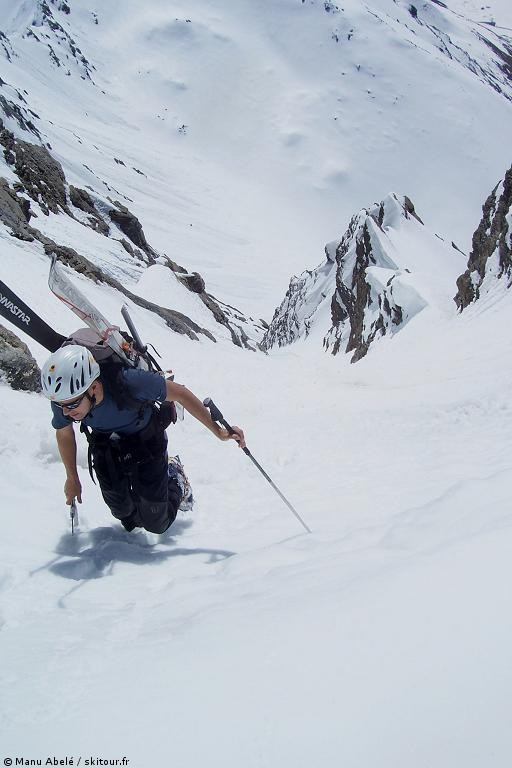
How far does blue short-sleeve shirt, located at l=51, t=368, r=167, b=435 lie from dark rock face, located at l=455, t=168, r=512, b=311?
1618 cm

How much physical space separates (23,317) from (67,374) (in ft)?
4.34

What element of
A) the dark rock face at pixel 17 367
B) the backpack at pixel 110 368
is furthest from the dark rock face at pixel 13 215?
the backpack at pixel 110 368

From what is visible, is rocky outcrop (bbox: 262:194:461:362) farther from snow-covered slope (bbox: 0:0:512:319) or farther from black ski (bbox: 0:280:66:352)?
snow-covered slope (bbox: 0:0:512:319)

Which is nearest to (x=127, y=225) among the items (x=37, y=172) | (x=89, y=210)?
(x=89, y=210)

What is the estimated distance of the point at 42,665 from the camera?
2500mm

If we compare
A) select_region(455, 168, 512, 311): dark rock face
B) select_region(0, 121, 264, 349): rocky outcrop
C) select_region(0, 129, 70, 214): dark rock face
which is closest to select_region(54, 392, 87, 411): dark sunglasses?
select_region(455, 168, 512, 311): dark rock face

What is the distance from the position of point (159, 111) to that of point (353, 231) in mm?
138428

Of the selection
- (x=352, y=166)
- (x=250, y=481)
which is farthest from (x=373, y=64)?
(x=250, y=481)

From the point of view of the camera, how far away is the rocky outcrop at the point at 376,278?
2581 centimetres

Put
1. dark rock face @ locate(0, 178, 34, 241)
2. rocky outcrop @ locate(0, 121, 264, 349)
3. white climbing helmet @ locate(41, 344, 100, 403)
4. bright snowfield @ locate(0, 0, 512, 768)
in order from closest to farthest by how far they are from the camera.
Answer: bright snowfield @ locate(0, 0, 512, 768)
white climbing helmet @ locate(41, 344, 100, 403)
dark rock face @ locate(0, 178, 34, 241)
rocky outcrop @ locate(0, 121, 264, 349)

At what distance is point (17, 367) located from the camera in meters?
7.09

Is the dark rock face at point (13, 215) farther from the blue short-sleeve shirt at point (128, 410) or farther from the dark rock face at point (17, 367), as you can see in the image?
the blue short-sleeve shirt at point (128, 410)

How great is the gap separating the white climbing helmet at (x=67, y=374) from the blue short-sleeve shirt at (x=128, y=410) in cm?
37

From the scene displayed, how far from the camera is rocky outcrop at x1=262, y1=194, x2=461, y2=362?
25.8 m
